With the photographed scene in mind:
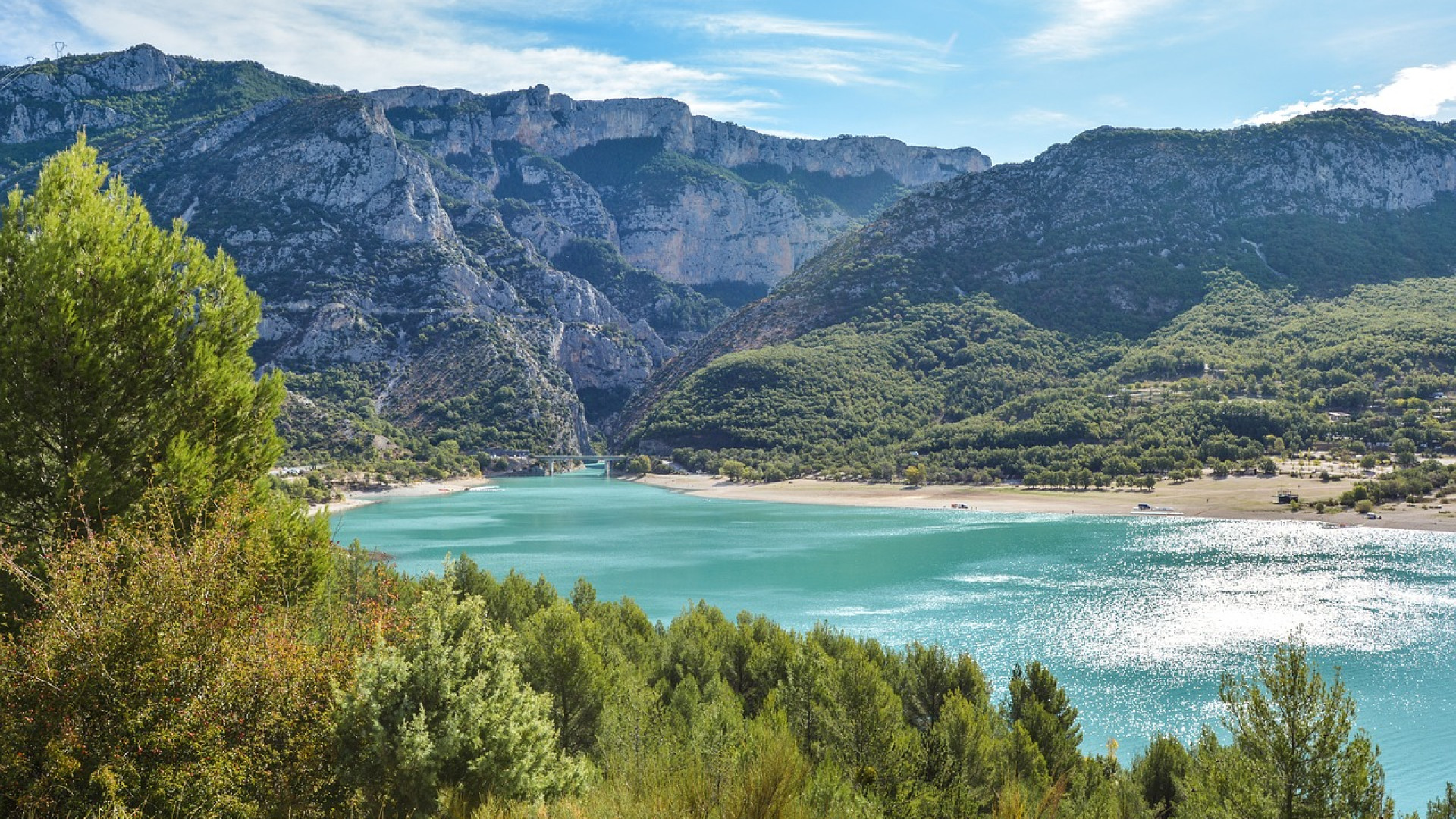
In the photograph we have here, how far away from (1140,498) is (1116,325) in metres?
44.8

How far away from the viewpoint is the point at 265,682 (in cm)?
711

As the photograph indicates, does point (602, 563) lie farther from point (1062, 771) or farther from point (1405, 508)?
point (1405, 508)

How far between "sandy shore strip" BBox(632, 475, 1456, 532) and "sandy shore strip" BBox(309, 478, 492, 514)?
30831 millimetres

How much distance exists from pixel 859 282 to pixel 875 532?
68.8m

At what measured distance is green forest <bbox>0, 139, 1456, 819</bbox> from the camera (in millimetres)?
6480

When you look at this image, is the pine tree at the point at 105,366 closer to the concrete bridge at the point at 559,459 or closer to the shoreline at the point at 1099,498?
the shoreline at the point at 1099,498

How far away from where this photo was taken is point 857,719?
1297 centimetres

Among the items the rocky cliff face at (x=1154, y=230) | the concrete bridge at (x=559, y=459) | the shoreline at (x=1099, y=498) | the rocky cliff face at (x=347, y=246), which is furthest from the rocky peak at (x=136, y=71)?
the rocky cliff face at (x=1154, y=230)

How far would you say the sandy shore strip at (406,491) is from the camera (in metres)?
77.8

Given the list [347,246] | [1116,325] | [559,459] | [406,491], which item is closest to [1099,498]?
[1116,325]

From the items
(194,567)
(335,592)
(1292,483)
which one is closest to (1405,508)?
(1292,483)

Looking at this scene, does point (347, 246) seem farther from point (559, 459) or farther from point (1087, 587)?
point (1087, 587)

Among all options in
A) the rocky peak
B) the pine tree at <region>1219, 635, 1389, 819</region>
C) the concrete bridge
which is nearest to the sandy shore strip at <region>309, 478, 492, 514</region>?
the concrete bridge

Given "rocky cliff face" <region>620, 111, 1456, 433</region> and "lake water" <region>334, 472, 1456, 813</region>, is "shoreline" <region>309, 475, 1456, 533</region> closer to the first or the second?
"lake water" <region>334, 472, 1456, 813</region>
